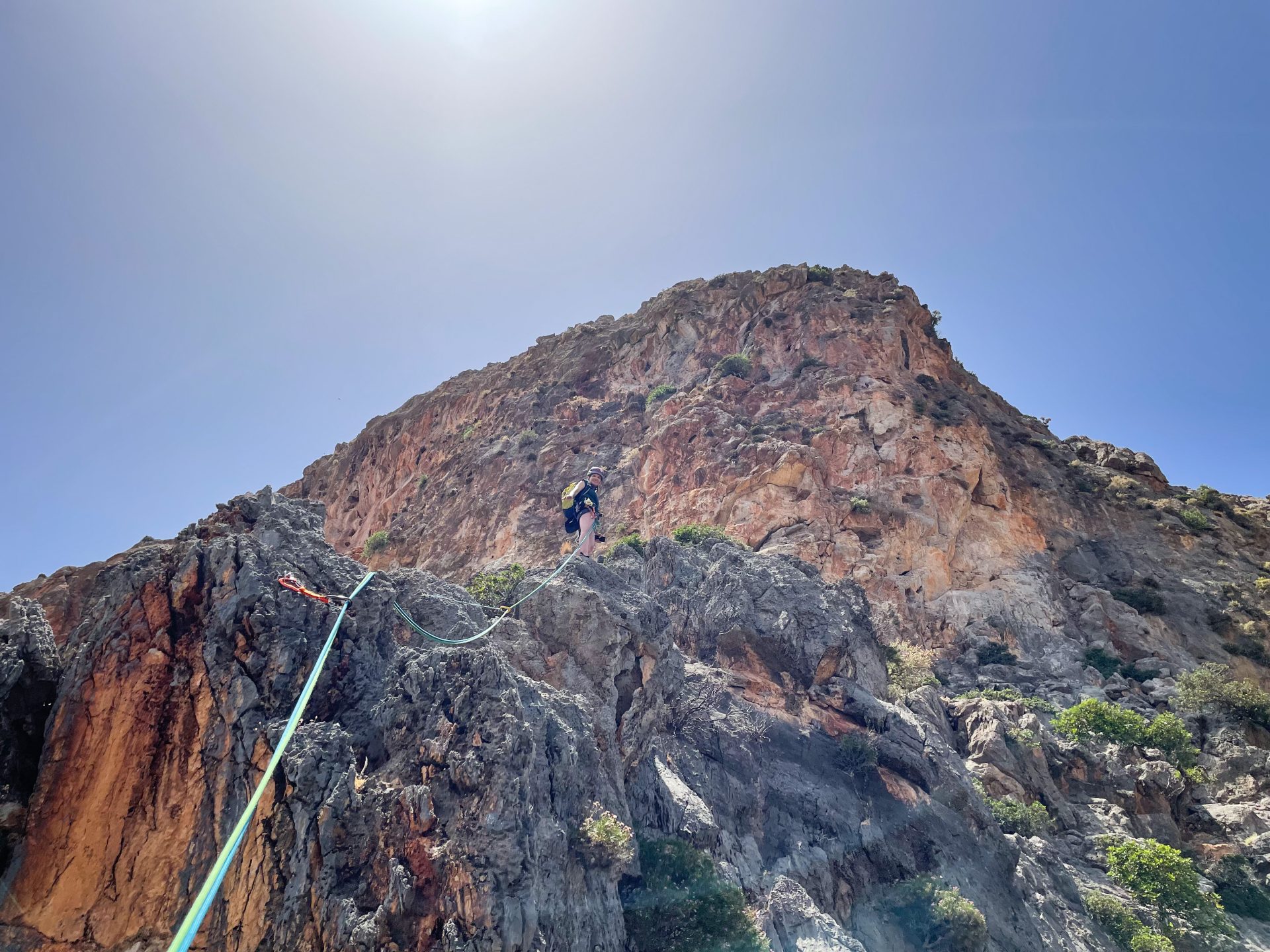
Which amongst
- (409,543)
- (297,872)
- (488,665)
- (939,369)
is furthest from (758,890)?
(939,369)

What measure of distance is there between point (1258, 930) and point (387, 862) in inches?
958

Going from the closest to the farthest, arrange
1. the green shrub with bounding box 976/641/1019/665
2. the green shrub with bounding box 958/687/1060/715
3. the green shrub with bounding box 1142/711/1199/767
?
the green shrub with bounding box 1142/711/1199/767 < the green shrub with bounding box 958/687/1060/715 < the green shrub with bounding box 976/641/1019/665

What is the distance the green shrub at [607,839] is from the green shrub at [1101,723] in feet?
68.6

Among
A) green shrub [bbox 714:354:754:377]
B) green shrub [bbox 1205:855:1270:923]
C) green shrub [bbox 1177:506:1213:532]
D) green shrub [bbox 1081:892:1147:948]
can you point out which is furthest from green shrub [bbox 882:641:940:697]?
green shrub [bbox 714:354:754:377]

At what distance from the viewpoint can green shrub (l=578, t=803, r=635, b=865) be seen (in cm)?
1127

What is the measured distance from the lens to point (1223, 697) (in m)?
26.5

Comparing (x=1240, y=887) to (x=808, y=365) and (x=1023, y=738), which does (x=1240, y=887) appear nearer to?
(x=1023, y=738)

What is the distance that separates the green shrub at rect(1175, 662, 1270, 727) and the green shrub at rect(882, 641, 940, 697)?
9.04 meters

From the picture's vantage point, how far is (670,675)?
58.0 ft

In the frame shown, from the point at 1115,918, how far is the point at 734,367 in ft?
110

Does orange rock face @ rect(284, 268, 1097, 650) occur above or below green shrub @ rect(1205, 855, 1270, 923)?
above

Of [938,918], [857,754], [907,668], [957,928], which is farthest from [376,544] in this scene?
[957,928]

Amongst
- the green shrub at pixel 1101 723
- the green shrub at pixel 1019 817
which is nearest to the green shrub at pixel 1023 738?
the green shrub at pixel 1019 817

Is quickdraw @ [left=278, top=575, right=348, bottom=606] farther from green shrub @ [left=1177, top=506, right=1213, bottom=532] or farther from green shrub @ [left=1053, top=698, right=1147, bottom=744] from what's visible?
green shrub @ [left=1177, top=506, right=1213, bottom=532]
